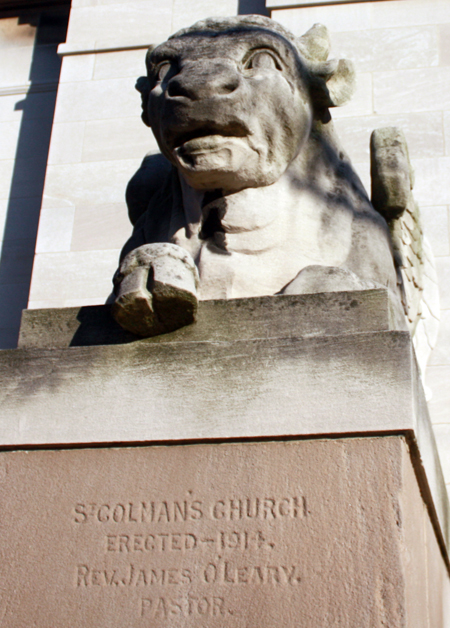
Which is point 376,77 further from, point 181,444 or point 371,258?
point 181,444

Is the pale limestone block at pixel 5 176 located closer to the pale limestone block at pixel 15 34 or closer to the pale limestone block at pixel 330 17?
the pale limestone block at pixel 15 34

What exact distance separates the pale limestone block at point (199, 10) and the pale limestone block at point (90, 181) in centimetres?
156

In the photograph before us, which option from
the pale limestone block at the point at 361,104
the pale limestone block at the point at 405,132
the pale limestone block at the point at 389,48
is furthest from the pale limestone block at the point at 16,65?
the pale limestone block at the point at 405,132

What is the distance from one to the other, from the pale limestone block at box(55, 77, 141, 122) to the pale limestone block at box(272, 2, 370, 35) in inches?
59.4

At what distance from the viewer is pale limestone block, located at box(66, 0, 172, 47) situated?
866 cm

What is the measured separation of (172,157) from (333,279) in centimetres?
101

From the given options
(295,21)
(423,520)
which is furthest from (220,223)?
(295,21)

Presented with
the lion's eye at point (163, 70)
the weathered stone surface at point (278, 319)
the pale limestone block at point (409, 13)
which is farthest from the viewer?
the pale limestone block at point (409, 13)

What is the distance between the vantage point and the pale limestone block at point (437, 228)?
6.88m

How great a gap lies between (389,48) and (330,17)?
0.67m

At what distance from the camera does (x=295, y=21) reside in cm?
821

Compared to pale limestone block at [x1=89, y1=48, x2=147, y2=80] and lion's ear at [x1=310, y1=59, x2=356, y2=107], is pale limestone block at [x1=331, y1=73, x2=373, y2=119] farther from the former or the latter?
lion's ear at [x1=310, y1=59, x2=356, y2=107]

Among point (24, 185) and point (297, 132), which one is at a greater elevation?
point (24, 185)

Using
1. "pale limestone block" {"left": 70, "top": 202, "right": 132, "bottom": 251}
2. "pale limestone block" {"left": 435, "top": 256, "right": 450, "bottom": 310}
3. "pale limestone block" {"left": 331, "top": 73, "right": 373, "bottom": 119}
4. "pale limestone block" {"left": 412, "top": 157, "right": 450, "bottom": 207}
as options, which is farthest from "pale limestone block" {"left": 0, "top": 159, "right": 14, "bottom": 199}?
"pale limestone block" {"left": 435, "top": 256, "right": 450, "bottom": 310}
